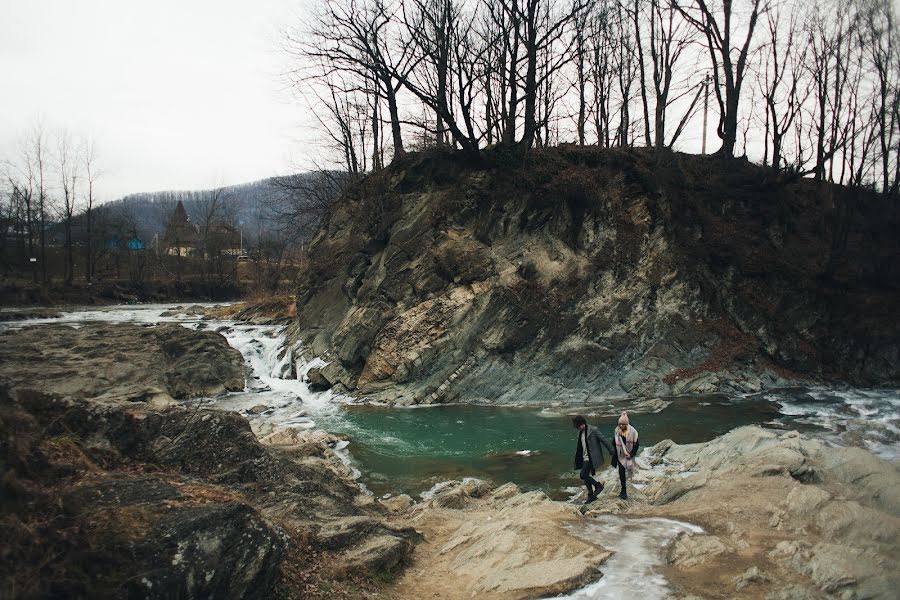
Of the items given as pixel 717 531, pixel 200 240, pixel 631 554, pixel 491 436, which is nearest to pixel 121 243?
pixel 200 240

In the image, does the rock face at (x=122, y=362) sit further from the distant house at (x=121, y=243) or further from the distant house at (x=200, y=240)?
the distant house at (x=121, y=243)

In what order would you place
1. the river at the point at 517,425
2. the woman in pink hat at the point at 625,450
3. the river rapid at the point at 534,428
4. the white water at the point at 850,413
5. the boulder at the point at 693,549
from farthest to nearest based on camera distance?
1. the white water at the point at 850,413
2. the river at the point at 517,425
3. the river rapid at the point at 534,428
4. the woman in pink hat at the point at 625,450
5. the boulder at the point at 693,549

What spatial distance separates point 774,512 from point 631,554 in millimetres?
2958

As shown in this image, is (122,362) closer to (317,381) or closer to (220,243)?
(317,381)

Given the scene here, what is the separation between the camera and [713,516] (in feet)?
25.3

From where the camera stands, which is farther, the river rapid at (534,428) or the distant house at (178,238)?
the distant house at (178,238)

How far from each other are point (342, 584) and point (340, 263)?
2205cm

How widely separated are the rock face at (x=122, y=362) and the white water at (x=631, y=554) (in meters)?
16.3

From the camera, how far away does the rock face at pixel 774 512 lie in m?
5.50

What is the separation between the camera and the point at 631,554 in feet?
20.8

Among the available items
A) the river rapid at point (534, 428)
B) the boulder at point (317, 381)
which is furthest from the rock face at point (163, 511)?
the boulder at point (317, 381)

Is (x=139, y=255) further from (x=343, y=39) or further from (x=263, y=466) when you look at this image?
(x=263, y=466)

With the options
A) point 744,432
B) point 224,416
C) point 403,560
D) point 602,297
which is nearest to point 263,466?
point 224,416

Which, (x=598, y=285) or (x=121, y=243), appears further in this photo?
(x=121, y=243)
